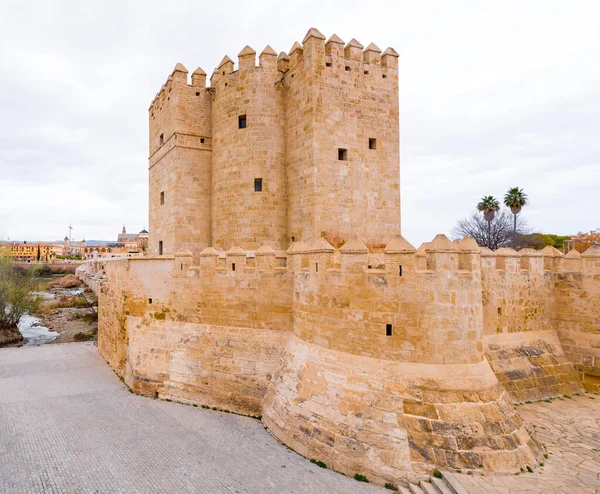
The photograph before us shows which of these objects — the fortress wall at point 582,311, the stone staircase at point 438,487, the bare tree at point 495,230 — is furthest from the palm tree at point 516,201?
the stone staircase at point 438,487

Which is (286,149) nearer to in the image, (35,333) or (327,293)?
(327,293)

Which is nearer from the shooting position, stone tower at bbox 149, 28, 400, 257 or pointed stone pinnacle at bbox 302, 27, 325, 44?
pointed stone pinnacle at bbox 302, 27, 325, 44

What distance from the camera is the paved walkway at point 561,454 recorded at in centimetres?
662

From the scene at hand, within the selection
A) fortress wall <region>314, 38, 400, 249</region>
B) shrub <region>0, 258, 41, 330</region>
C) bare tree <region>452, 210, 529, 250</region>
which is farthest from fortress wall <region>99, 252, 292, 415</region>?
bare tree <region>452, 210, 529, 250</region>

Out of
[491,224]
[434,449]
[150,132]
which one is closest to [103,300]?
[150,132]

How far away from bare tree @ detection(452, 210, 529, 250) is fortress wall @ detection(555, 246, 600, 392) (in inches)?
799

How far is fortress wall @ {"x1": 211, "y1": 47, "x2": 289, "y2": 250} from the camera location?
47.1 ft

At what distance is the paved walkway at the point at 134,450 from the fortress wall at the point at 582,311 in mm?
9308

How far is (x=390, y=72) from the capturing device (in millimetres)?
14586

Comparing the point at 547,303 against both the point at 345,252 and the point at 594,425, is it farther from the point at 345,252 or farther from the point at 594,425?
the point at 345,252

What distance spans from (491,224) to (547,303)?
2564 cm

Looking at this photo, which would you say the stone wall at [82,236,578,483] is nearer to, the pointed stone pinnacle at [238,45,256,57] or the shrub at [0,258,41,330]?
the pointed stone pinnacle at [238,45,256,57]

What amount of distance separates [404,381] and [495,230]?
31.5m

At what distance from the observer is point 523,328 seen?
1196 cm
